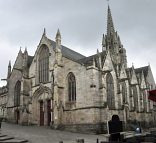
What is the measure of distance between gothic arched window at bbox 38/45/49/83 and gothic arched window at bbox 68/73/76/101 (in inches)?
138

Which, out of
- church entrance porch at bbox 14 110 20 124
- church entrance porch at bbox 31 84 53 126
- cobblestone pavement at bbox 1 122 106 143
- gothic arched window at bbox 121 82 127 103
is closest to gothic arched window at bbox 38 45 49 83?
→ church entrance porch at bbox 31 84 53 126

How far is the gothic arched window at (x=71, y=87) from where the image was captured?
30178mm

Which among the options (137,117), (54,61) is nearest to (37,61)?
(54,61)

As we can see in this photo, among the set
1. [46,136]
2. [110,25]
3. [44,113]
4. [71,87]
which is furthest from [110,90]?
[110,25]

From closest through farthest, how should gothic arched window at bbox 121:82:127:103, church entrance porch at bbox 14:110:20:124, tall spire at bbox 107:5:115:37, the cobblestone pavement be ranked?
the cobblestone pavement, gothic arched window at bbox 121:82:127:103, church entrance porch at bbox 14:110:20:124, tall spire at bbox 107:5:115:37

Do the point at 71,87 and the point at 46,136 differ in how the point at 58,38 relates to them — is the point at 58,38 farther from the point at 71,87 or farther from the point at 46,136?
the point at 46,136

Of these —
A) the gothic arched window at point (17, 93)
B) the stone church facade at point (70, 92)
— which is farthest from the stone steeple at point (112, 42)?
the gothic arched window at point (17, 93)

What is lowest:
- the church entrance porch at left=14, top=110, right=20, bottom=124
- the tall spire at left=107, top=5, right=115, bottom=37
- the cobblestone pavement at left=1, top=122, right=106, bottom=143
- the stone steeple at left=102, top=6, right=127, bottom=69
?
the cobblestone pavement at left=1, top=122, right=106, bottom=143

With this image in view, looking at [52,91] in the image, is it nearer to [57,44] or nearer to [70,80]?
[70,80]

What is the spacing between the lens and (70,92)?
30.6 meters

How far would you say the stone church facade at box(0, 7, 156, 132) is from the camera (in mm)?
28219

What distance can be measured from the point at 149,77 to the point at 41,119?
2791 centimetres

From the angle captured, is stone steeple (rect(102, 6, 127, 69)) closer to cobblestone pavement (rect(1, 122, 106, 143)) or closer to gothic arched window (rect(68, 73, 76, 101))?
gothic arched window (rect(68, 73, 76, 101))

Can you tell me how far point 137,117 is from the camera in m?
37.3
